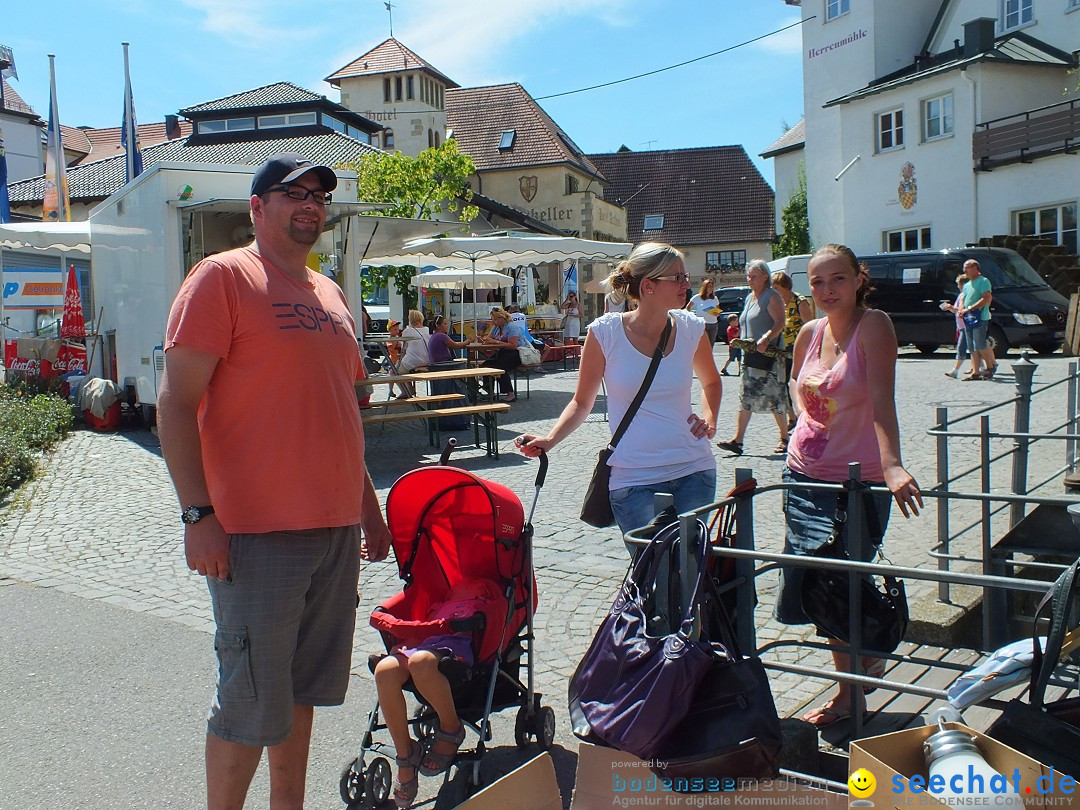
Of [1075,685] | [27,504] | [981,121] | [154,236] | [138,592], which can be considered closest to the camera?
[1075,685]

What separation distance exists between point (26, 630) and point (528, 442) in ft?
10.8

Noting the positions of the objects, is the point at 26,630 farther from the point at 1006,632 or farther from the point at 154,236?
the point at 154,236

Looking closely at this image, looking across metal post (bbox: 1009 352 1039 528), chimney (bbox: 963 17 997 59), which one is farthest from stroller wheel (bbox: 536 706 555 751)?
chimney (bbox: 963 17 997 59)

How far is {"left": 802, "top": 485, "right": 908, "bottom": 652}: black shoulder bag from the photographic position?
3.50m

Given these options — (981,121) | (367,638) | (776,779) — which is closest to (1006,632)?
(776,779)

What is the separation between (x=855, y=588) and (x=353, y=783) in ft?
5.81

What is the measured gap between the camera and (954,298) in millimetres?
21062

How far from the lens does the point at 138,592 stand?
6230mm

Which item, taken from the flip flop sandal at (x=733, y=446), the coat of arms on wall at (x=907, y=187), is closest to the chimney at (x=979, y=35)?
the coat of arms on wall at (x=907, y=187)

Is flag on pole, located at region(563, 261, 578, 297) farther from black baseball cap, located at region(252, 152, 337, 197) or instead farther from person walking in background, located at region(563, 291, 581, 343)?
black baseball cap, located at region(252, 152, 337, 197)

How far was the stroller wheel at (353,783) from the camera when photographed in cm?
345

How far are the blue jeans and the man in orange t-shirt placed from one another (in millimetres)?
1330

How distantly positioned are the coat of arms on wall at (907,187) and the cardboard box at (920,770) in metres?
31.3

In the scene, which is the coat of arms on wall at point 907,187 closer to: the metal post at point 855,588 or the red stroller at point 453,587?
the metal post at point 855,588
